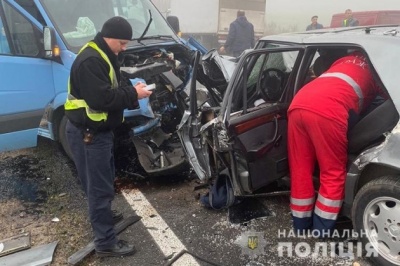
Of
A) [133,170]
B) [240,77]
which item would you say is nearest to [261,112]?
[240,77]

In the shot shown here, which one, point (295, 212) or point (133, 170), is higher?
point (295, 212)

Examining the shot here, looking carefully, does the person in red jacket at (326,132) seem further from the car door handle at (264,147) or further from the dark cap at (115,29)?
the dark cap at (115,29)

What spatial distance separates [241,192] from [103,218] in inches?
42.5

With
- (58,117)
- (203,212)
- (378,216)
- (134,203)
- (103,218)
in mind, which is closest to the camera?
(378,216)

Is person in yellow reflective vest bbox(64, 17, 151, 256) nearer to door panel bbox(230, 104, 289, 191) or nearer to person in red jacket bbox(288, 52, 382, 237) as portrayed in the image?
door panel bbox(230, 104, 289, 191)

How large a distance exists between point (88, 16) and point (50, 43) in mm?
652

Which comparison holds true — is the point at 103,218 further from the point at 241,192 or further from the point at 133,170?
the point at 133,170

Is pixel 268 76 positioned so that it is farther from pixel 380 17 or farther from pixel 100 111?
pixel 380 17

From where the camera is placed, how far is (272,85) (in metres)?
3.22

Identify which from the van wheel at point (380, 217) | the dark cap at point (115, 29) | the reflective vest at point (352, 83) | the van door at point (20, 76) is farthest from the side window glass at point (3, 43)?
the van wheel at point (380, 217)

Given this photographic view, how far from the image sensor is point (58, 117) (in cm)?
430

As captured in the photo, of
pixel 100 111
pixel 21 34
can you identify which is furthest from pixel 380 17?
→ pixel 100 111

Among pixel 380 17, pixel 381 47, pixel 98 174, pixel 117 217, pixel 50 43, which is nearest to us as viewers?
pixel 381 47

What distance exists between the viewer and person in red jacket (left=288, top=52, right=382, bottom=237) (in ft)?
8.36
